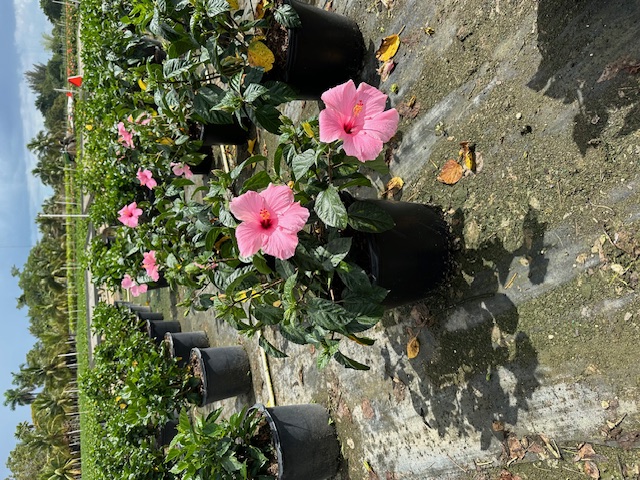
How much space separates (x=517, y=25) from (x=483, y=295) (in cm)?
98

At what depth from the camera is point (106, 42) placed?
3.39 metres

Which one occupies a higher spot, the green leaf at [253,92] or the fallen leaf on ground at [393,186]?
the green leaf at [253,92]

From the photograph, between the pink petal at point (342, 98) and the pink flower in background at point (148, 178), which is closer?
the pink petal at point (342, 98)

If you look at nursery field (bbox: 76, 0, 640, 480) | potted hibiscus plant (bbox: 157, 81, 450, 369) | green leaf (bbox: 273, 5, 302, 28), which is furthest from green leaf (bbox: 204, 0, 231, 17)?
potted hibiscus plant (bbox: 157, 81, 450, 369)

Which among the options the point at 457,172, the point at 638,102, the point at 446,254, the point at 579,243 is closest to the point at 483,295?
the point at 446,254

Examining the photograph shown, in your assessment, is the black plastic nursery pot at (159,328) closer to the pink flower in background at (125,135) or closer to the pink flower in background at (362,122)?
the pink flower in background at (125,135)

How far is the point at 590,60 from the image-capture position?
1300 millimetres

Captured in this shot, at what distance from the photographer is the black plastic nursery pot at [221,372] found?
3035 mm

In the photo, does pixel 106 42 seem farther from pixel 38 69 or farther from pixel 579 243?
pixel 38 69

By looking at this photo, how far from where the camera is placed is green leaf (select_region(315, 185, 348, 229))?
1.33 metres

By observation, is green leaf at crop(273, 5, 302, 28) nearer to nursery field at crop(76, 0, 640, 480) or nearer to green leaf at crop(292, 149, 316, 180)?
nursery field at crop(76, 0, 640, 480)

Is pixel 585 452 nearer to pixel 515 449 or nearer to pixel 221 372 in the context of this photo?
pixel 515 449

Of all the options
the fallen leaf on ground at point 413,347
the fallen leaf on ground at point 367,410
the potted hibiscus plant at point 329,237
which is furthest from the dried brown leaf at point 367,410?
the potted hibiscus plant at point 329,237

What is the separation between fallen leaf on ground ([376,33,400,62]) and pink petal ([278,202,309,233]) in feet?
3.86
